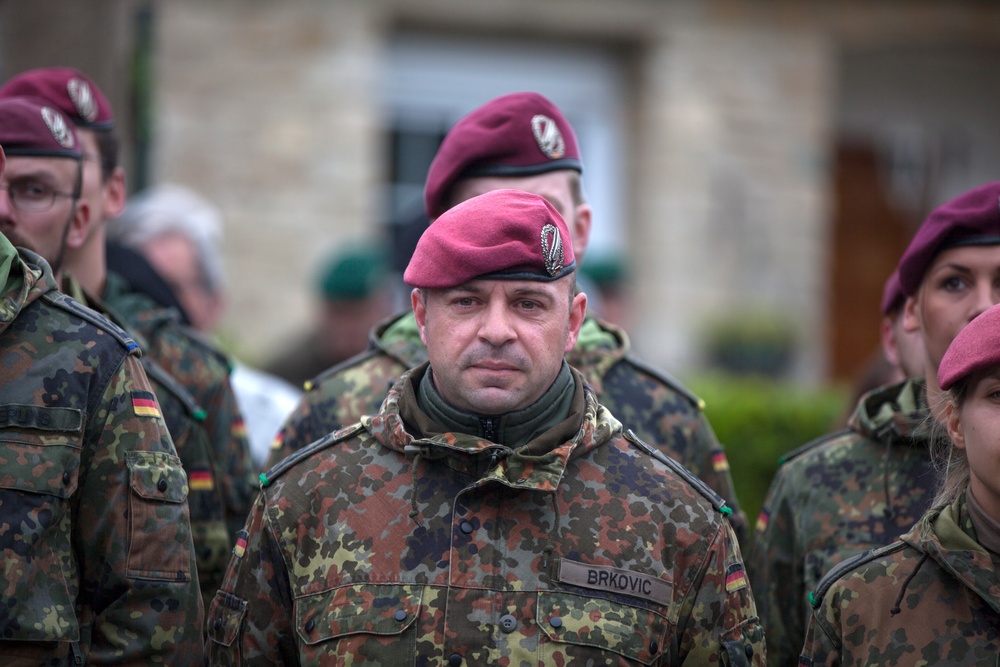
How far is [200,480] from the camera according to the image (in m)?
3.73

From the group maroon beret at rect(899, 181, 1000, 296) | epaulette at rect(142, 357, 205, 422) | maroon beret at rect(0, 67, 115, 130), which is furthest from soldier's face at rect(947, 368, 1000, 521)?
maroon beret at rect(0, 67, 115, 130)

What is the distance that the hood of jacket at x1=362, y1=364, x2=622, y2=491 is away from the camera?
2.78 meters

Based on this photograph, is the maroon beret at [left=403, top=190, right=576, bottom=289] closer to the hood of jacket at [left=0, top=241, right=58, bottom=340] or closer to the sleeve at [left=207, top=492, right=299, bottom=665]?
the sleeve at [left=207, top=492, right=299, bottom=665]

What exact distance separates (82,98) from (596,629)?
248 cm

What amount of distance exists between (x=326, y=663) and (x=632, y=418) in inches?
47.8

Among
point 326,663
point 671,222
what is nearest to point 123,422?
point 326,663

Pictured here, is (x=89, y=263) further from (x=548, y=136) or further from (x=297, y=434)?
(x=548, y=136)

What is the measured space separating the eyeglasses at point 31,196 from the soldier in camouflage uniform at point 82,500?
60 centimetres

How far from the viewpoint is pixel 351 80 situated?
31.2 feet

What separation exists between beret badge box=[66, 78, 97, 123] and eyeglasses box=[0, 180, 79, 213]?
1.84 feet

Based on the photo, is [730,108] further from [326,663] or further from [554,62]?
[326,663]

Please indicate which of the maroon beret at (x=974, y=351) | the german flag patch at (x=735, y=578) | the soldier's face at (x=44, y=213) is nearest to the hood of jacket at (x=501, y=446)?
the german flag patch at (x=735, y=578)

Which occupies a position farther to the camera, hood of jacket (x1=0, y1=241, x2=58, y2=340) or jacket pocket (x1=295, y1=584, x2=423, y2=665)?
hood of jacket (x1=0, y1=241, x2=58, y2=340)

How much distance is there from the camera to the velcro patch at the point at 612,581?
9.07 feet
